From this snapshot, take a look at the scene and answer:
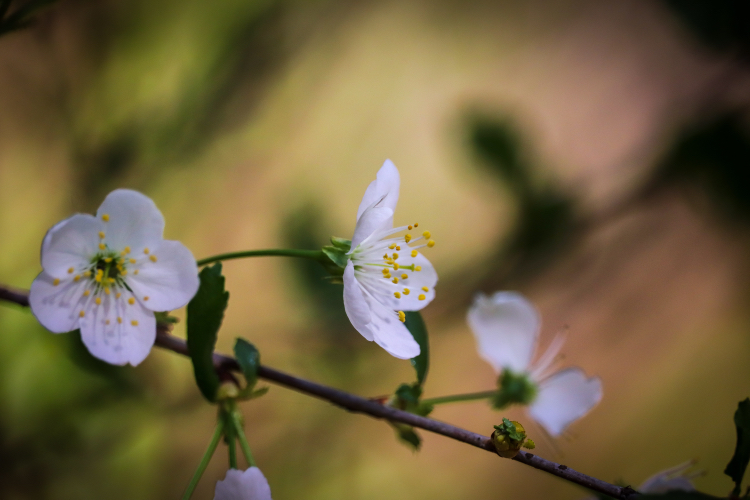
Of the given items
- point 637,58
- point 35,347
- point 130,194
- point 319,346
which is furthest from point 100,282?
point 637,58

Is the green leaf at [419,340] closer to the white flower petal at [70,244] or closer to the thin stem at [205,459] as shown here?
the thin stem at [205,459]

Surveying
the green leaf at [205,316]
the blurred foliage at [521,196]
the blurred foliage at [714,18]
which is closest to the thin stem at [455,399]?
the green leaf at [205,316]

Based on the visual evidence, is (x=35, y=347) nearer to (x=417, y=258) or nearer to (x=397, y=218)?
(x=417, y=258)

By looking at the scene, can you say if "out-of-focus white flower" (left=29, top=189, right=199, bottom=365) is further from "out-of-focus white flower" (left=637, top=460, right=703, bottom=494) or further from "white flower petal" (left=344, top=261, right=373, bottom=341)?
"out-of-focus white flower" (left=637, top=460, right=703, bottom=494)

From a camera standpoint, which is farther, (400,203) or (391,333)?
(400,203)

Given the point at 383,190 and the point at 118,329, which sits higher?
the point at 383,190

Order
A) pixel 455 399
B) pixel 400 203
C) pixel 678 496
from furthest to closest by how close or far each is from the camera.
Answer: pixel 400 203, pixel 455 399, pixel 678 496

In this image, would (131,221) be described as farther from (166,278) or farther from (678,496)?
(678,496)

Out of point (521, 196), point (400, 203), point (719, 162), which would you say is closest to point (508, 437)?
point (521, 196)
